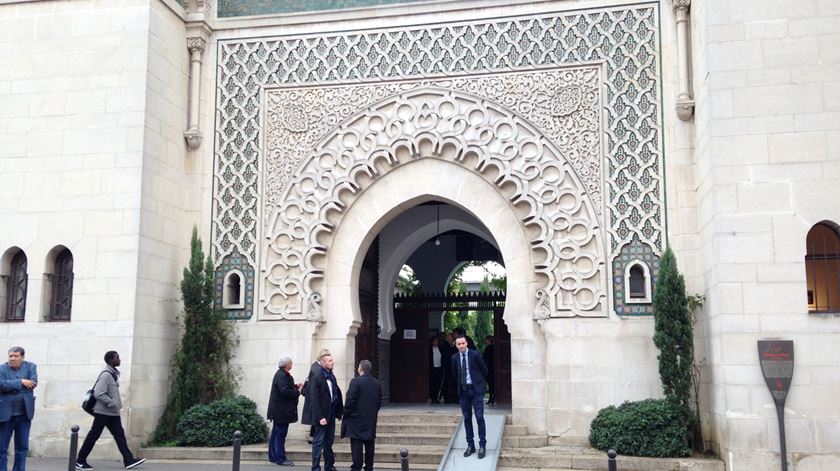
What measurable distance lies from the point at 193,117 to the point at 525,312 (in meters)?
5.67

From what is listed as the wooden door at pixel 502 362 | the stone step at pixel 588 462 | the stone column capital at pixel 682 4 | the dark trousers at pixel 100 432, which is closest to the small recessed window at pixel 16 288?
the dark trousers at pixel 100 432

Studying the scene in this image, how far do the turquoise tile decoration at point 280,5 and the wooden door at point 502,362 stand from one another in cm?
589

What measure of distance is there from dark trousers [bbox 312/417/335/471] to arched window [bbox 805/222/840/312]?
225 inches

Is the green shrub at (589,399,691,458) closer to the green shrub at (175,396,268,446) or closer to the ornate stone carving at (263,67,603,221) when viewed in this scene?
the ornate stone carving at (263,67,603,221)

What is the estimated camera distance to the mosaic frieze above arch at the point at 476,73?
37.0ft

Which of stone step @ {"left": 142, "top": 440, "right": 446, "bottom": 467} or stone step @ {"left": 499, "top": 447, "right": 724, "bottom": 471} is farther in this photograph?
stone step @ {"left": 142, "top": 440, "right": 446, "bottom": 467}

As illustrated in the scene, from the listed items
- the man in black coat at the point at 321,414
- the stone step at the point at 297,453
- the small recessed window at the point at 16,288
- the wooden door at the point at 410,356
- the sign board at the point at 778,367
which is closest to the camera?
the sign board at the point at 778,367

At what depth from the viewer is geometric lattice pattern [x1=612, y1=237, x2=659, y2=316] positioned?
1099 cm

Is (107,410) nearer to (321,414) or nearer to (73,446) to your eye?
(73,446)

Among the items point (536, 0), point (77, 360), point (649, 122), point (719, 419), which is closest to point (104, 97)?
point (77, 360)

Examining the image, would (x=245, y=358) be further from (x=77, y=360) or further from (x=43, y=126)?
(x=43, y=126)

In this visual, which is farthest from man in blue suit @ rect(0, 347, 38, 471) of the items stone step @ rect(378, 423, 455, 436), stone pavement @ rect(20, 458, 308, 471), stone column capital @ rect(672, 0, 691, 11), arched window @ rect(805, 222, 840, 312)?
stone column capital @ rect(672, 0, 691, 11)

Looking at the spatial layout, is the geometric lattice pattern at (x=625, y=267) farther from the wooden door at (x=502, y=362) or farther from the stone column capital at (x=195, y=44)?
the stone column capital at (x=195, y=44)

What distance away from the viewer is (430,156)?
39.4ft
